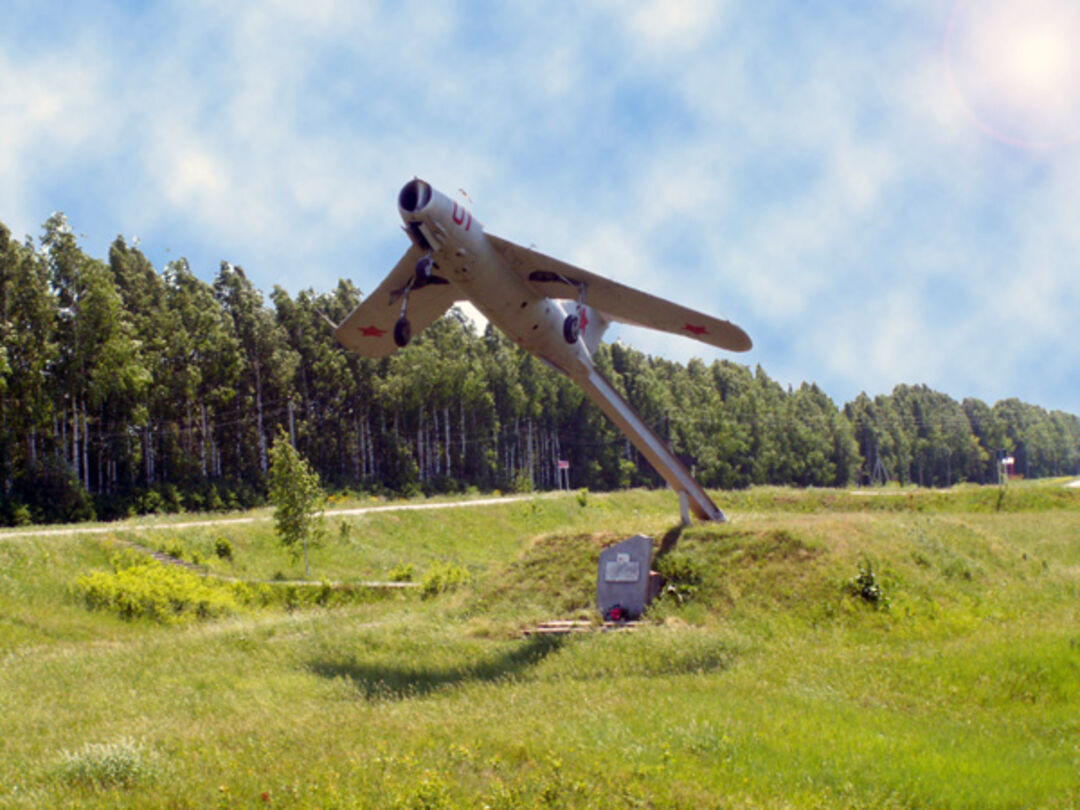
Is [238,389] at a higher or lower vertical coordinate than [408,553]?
higher

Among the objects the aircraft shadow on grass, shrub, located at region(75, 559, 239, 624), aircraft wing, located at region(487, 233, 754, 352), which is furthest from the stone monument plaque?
shrub, located at region(75, 559, 239, 624)

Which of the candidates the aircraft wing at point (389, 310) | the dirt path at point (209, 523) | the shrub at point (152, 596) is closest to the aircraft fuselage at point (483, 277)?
the aircraft wing at point (389, 310)

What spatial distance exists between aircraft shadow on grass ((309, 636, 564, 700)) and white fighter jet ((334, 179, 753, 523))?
5803mm

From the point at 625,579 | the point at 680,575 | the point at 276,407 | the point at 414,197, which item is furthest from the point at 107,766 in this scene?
the point at 276,407

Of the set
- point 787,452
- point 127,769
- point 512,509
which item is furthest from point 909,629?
point 787,452

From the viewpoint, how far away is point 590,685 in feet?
39.1

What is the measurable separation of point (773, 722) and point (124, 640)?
15804mm

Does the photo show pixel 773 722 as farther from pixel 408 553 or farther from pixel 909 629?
pixel 408 553

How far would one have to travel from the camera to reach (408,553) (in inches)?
1437

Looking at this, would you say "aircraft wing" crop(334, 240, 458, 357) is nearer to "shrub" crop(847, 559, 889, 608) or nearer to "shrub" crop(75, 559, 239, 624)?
"shrub" crop(75, 559, 239, 624)

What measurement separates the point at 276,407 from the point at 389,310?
42.4 meters

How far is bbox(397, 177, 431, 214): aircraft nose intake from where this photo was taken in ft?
44.2

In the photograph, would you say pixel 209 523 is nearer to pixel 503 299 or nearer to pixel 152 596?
pixel 152 596

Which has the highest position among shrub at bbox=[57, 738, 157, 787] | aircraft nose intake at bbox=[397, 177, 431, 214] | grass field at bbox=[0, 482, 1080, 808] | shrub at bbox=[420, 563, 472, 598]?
aircraft nose intake at bbox=[397, 177, 431, 214]
